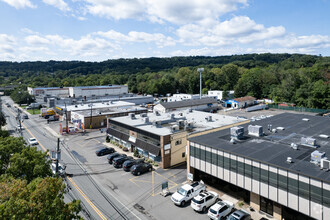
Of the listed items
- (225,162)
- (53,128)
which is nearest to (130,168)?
(225,162)

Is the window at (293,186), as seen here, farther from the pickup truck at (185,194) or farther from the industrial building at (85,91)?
the industrial building at (85,91)


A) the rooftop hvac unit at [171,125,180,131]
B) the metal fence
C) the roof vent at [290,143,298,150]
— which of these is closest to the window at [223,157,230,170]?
the roof vent at [290,143,298,150]

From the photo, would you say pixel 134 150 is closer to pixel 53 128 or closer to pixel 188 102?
pixel 53 128

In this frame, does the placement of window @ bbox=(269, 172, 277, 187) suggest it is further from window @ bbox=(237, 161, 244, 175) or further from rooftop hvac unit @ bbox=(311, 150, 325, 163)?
rooftop hvac unit @ bbox=(311, 150, 325, 163)

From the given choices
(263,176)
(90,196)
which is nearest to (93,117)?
(90,196)

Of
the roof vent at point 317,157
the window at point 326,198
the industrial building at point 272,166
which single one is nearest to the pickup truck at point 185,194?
the industrial building at point 272,166

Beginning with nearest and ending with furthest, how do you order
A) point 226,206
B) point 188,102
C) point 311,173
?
point 311,173 < point 226,206 < point 188,102

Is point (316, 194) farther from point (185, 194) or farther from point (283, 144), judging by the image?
point (185, 194)
